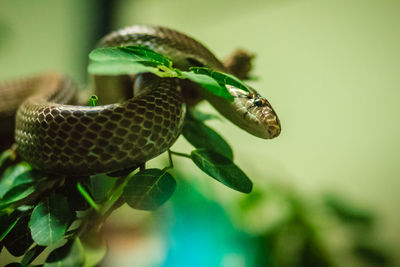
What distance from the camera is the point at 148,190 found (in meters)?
0.73

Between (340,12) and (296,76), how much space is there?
0.73 metres

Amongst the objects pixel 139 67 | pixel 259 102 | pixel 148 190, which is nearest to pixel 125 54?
pixel 139 67

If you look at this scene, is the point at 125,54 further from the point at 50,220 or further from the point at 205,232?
the point at 205,232

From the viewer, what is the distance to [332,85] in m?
3.45

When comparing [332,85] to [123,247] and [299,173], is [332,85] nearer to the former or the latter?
[299,173]

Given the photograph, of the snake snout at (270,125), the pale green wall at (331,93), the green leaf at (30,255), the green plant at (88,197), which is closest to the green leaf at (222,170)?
the green plant at (88,197)

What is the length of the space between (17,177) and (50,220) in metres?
0.23

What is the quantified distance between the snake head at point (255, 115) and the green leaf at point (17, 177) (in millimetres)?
584

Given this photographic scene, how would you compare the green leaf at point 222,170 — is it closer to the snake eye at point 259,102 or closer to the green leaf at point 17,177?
the snake eye at point 259,102

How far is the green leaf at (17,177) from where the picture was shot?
2.84ft

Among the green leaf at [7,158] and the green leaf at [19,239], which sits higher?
the green leaf at [19,239]

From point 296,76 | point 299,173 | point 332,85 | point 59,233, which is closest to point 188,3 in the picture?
point 296,76

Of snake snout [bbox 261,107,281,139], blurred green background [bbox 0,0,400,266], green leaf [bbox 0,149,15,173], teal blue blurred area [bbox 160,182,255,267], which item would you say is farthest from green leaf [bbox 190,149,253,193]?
blurred green background [bbox 0,0,400,266]

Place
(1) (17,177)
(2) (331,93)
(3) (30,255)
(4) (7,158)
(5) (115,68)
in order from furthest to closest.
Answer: (2) (331,93) < (4) (7,158) < (1) (17,177) < (3) (30,255) < (5) (115,68)
